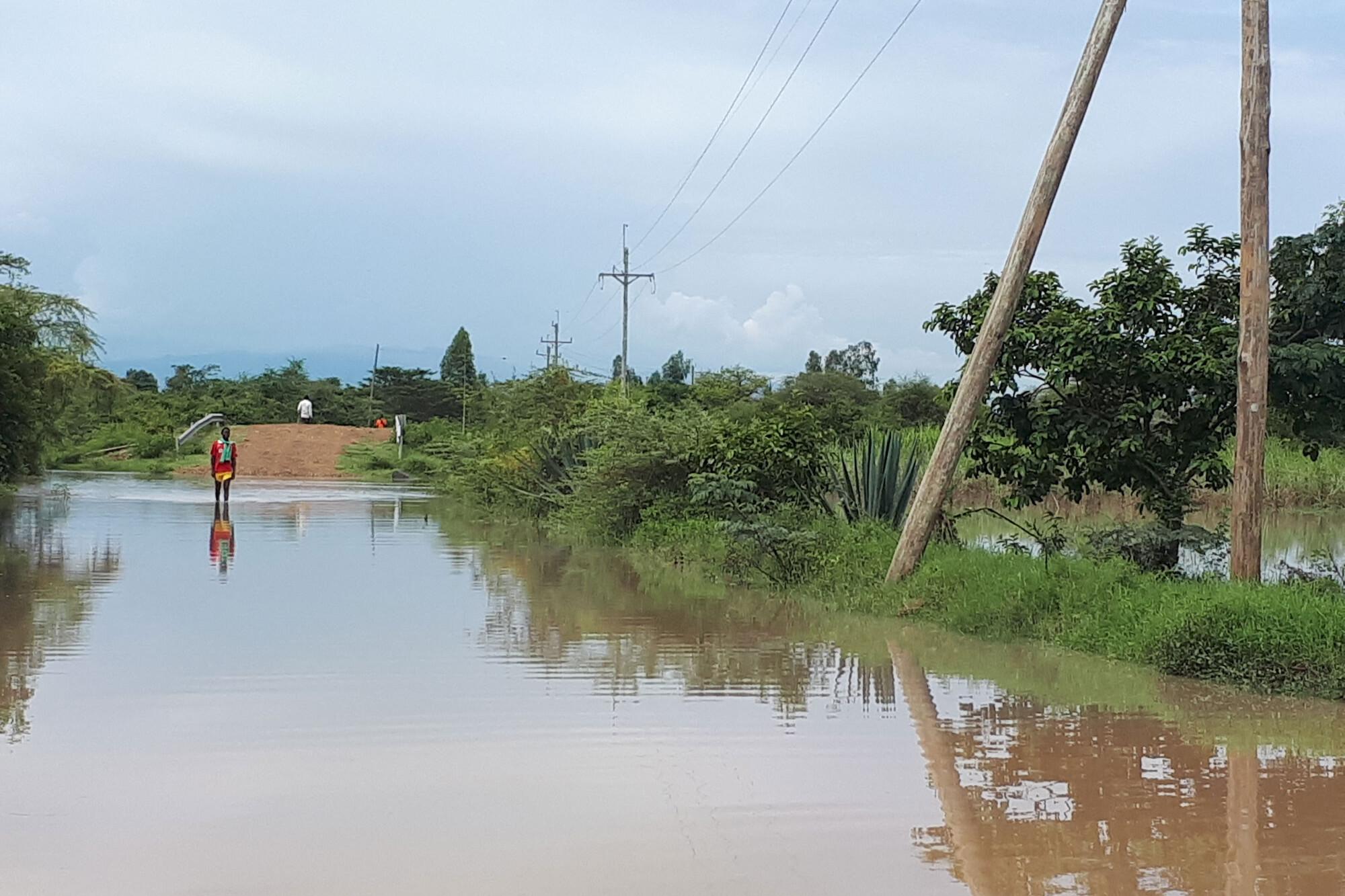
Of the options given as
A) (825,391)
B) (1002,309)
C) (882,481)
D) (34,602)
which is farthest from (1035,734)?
(825,391)

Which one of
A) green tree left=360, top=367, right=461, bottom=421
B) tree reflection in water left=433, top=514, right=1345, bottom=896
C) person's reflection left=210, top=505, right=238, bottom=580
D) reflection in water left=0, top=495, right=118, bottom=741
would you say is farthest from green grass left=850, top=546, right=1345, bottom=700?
green tree left=360, top=367, right=461, bottom=421

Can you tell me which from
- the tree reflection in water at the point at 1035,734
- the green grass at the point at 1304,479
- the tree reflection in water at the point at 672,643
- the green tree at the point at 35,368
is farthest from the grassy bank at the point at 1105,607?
the green tree at the point at 35,368

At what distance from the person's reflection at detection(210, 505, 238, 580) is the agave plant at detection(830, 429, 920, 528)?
288 inches

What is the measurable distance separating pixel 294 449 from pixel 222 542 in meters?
37.4

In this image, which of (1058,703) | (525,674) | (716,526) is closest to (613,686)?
(525,674)

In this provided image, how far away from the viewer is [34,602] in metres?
13.7

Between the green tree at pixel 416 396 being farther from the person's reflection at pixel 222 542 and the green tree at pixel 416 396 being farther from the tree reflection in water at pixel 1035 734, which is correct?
the tree reflection in water at pixel 1035 734

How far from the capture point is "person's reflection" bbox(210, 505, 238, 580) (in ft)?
57.8

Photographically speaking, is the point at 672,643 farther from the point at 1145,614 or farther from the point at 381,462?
the point at 381,462

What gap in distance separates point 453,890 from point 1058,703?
5195mm

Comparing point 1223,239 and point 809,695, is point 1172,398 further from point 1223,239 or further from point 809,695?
point 809,695

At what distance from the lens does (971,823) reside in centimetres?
649

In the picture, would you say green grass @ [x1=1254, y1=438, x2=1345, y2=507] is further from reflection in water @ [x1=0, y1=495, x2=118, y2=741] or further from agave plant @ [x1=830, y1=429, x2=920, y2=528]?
reflection in water @ [x1=0, y1=495, x2=118, y2=741]

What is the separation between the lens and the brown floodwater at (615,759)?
5.75 m
